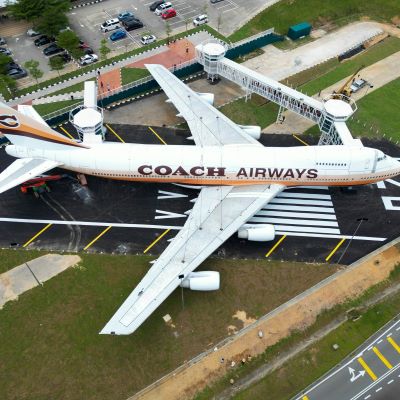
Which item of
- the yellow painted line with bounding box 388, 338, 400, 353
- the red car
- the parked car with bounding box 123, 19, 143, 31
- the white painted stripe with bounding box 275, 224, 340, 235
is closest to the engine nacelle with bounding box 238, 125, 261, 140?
the white painted stripe with bounding box 275, 224, 340, 235

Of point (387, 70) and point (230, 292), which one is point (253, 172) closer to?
point (230, 292)

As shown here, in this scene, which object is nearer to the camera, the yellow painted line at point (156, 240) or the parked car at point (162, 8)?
the yellow painted line at point (156, 240)

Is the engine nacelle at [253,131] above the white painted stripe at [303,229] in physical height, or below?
above

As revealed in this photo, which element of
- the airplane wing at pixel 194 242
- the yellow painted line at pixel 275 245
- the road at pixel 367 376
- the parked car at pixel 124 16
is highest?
the parked car at pixel 124 16

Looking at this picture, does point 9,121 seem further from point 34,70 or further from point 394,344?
point 394,344

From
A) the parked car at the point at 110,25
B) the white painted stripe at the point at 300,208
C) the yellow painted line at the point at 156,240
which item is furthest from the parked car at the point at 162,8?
the yellow painted line at the point at 156,240

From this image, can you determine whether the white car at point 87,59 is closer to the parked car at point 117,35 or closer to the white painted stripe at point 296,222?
the parked car at point 117,35

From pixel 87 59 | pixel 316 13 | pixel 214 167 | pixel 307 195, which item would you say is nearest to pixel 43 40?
pixel 87 59

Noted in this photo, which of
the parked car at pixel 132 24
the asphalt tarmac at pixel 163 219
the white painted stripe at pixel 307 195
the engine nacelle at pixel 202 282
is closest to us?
the engine nacelle at pixel 202 282
